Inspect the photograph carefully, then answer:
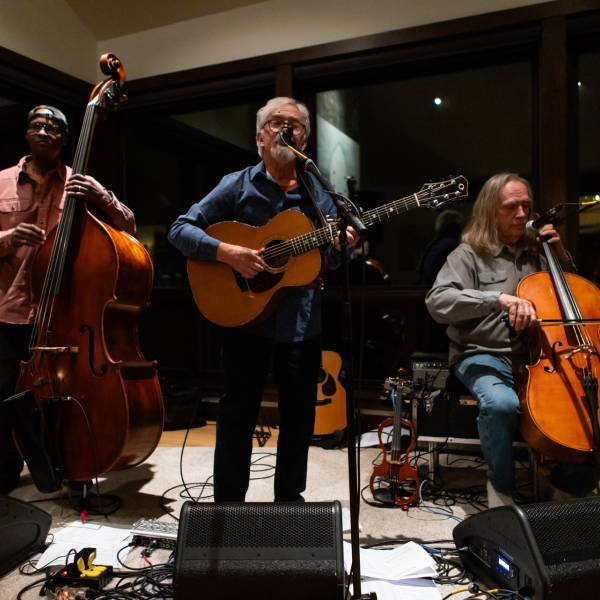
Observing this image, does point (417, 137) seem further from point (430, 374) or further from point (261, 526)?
point (261, 526)

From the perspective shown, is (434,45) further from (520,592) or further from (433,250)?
(520,592)

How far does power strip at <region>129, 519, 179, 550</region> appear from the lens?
1875 mm

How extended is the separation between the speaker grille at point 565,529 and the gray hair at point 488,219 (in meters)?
1.31

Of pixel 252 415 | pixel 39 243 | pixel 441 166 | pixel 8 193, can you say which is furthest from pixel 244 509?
pixel 441 166

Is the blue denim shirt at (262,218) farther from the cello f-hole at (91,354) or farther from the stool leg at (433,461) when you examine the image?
the stool leg at (433,461)

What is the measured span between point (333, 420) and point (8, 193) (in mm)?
2120

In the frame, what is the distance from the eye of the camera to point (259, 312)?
1854 millimetres

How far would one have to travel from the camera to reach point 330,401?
332 cm

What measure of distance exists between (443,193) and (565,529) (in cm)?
98

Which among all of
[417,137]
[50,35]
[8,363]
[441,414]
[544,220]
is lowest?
[441,414]

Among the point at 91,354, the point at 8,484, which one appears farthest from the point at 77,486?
the point at 91,354

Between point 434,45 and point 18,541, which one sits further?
point 434,45

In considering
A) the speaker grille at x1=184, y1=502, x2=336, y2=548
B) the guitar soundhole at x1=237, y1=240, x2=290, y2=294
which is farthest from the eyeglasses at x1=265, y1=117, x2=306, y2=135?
the speaker grille at x1=184, y1=502, x2=336, y2=548

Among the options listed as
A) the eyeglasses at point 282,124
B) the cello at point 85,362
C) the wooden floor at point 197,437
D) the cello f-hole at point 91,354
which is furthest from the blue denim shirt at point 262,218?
the wooden floor at point 197,437
